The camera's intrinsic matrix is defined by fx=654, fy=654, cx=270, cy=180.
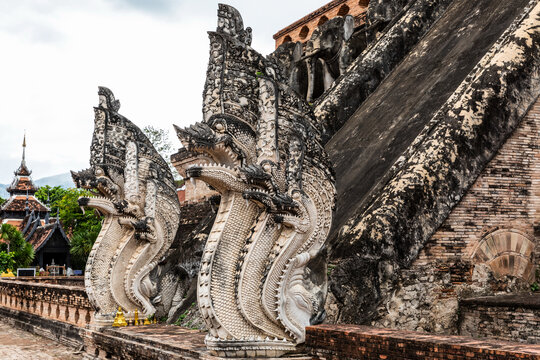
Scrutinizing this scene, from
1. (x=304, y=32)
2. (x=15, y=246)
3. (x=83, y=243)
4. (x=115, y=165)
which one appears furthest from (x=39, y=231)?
(x=115, y=165)

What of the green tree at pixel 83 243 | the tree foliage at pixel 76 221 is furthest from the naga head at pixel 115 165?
the green tree at pixel 83 243

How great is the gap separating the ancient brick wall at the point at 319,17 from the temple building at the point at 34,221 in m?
14.8

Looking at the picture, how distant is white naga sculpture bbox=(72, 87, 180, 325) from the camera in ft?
26.2

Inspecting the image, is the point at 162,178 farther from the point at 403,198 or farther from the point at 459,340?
the point at 459,340

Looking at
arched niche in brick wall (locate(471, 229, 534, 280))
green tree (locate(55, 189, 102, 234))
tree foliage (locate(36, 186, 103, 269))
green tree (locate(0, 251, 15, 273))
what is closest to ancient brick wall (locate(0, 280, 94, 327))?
arched niche in brick wall (locate(471, 229, 534, 280))

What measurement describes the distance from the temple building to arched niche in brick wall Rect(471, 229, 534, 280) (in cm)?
2589

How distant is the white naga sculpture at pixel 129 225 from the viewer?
7.97 m

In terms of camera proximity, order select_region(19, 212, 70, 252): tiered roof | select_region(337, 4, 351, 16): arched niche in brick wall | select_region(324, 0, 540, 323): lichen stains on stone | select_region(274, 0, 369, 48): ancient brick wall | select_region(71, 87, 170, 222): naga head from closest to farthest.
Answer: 1. select_region(324, 0, 540, 323): lichen stains on stone
2. select_region(71, 87, 170, 222): naga head
3. select_region(274, 0, 369, 48): ancient brick wall
4. select_region(337, 4, 351, 16): arched niche in brick wall
5. select_region(19, 212, 70, 252): tiered roof

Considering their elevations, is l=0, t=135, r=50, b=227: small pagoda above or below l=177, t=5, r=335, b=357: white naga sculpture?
above

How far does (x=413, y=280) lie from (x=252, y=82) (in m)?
2.43

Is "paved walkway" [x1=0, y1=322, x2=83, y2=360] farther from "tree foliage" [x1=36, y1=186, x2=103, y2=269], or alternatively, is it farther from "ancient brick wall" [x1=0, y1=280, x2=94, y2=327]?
"tree foliage" [x1=36, y1=186, x2=103, y2=269]

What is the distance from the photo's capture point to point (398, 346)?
162 inches

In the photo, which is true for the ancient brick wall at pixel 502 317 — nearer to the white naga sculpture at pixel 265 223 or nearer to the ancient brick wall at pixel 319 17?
the white naga sculpture at pixel 265 223

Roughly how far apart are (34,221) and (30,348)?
26054 millimetres
